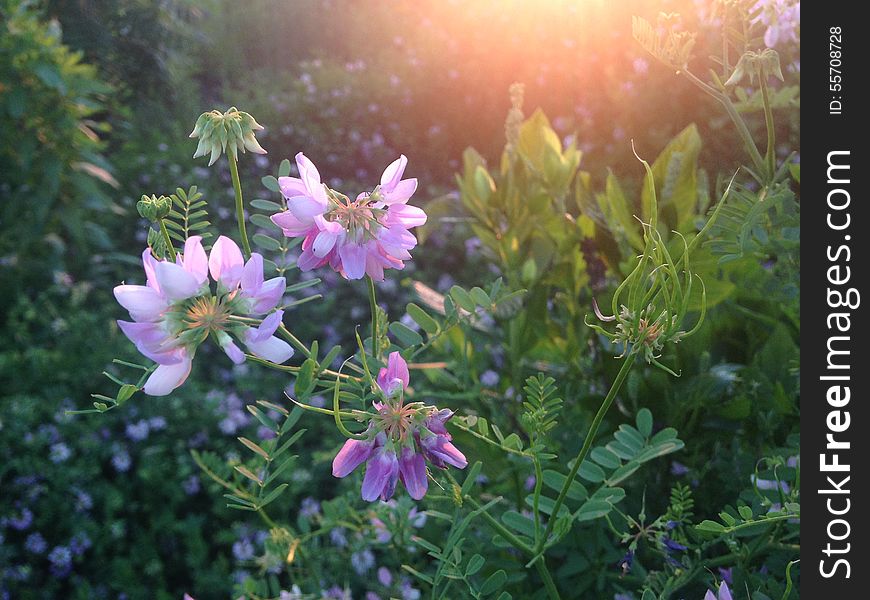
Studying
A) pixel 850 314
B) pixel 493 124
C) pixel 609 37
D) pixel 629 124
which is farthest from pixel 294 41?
pixel 850 314

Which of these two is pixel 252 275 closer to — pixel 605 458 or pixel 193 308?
pixel 193 308

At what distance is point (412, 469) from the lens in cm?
56

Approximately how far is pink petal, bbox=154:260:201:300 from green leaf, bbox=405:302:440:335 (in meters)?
0.30

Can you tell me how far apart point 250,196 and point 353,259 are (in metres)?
2.79

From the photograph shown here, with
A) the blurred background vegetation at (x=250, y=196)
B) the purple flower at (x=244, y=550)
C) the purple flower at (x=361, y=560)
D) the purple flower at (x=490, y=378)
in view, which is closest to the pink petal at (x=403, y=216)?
the blurred background vegetation at (x=250, y=196)

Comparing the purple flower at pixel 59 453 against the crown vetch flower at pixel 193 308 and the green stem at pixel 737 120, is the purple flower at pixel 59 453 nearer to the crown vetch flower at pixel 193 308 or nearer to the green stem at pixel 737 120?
the crown vetch flower at pixel 193 308

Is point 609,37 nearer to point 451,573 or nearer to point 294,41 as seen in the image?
point 294,41

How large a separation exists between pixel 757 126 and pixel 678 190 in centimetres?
255

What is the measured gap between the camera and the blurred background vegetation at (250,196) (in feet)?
3.44

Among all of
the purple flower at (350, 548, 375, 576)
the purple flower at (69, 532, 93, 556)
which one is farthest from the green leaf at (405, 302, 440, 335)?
the purple flower at (69, 532, 93, 556)

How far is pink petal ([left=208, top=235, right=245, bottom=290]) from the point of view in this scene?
1.76 ft

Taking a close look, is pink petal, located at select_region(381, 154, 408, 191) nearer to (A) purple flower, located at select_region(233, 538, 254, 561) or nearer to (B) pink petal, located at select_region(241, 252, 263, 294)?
(B) pink petal, located at select_region(241, 252, 263, 294)

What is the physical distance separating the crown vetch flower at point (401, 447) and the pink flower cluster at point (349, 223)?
0.11 meters

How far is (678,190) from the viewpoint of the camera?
0.97 metres
